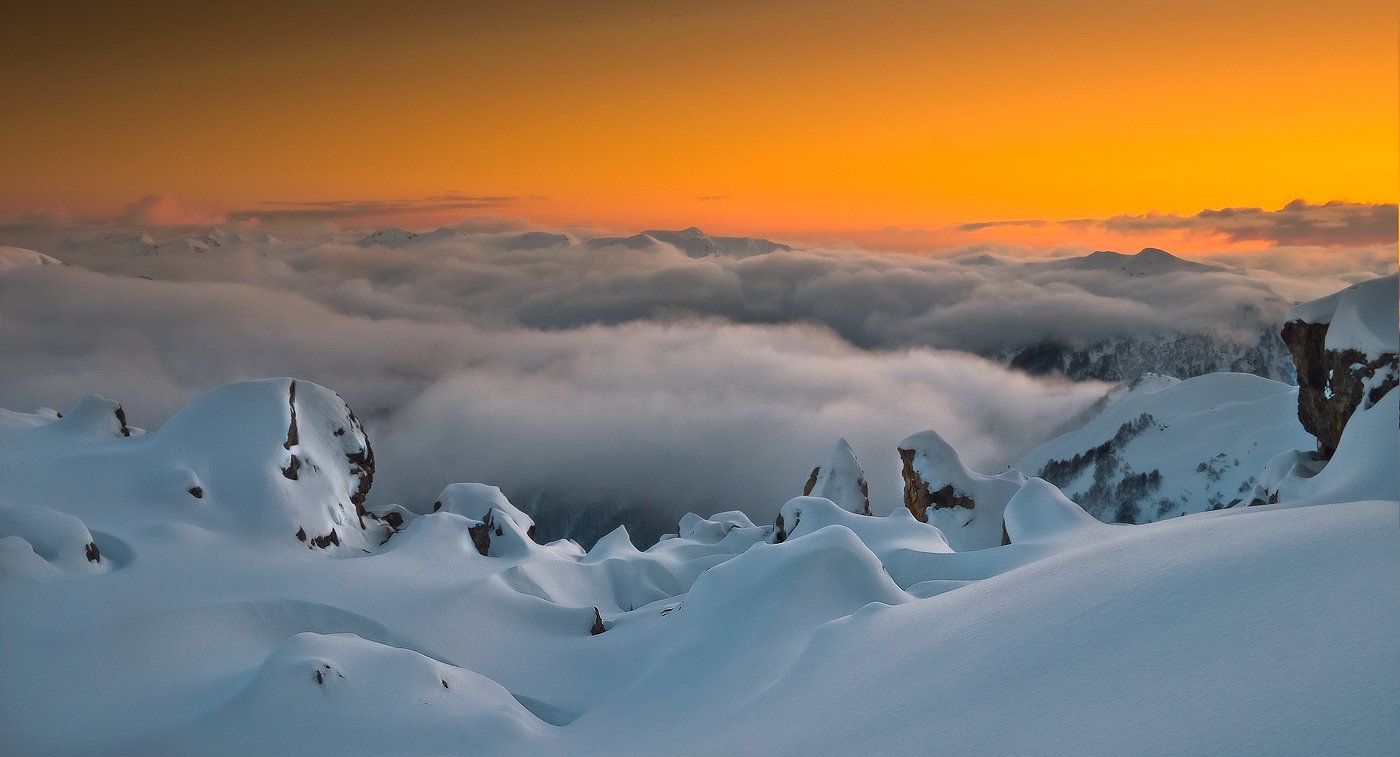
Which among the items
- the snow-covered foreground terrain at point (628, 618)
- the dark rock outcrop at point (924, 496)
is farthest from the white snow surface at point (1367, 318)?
the dark rock outcrop at point (924, 496)

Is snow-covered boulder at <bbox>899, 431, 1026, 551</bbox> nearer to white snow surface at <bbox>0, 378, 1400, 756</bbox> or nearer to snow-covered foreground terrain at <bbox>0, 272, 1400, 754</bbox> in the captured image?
white snow surface at <bbox>0, 378, 1400, 756</bbox>

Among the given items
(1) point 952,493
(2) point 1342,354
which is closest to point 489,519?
(1) point 952,493

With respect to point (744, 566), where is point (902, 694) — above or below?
above

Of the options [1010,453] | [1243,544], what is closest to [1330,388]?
[1243,544]

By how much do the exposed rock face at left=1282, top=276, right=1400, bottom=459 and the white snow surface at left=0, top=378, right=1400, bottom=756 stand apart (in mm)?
2144

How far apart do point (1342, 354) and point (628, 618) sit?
25.5 metres

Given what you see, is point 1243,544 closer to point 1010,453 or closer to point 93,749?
point 93,749

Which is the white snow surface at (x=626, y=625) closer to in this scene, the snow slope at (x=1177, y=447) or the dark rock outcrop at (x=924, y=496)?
the dark rock outcrop at (x=924, y=496)

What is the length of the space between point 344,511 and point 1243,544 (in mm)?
31229

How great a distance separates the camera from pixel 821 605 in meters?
20.9

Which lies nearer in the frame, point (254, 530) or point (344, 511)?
point (254, 530)

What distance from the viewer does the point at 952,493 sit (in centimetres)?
5078

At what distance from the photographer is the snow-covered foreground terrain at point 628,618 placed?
9188 mm

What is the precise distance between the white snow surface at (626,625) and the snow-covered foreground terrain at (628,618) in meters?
0.06
